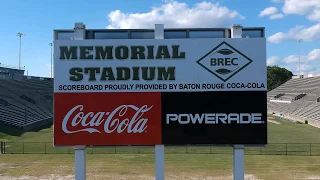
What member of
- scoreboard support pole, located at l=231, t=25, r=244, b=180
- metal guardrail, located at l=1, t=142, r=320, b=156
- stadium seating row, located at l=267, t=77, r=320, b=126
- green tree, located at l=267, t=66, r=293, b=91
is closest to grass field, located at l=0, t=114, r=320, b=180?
metal guardrail, located at l=1, t=142, r=320, b=156

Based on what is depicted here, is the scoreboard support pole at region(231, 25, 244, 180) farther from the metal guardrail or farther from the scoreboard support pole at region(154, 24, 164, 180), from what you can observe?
the metal guardrail

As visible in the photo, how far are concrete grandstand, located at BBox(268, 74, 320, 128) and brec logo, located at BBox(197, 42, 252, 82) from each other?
4333 cm

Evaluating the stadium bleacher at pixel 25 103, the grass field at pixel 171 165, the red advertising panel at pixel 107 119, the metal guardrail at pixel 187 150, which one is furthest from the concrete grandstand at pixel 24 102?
the red advertising panel at pixel 107 119

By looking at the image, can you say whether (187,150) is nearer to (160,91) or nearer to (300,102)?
(160,91)

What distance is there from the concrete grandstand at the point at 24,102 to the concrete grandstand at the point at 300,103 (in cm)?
4543

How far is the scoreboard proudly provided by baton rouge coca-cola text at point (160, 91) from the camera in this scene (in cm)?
1128

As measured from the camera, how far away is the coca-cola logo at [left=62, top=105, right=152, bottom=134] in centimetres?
1145

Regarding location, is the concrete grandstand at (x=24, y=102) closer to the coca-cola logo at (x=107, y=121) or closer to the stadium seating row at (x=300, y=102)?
the coca-cola logo at (x=107, y=121)

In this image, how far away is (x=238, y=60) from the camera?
443 inches

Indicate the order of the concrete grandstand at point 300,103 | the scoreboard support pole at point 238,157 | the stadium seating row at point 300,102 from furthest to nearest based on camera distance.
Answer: the stadium seating row at point 300,102 → the concrete grandstand at point 300,103 → the scoreboard support pole at point 238,157

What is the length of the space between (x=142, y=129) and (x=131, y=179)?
864cm

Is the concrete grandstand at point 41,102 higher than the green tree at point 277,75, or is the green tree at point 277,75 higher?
the green tree at point 277,75

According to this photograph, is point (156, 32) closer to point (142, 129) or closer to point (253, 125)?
point (142, 129)

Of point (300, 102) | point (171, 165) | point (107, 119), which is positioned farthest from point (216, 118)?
point (300, 102)
